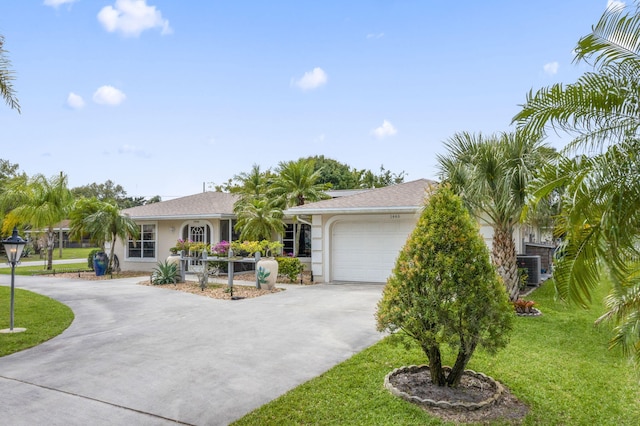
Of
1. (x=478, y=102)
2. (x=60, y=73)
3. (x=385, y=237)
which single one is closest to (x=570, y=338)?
(x=385, y=237)

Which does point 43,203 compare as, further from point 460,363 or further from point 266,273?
point 460,363

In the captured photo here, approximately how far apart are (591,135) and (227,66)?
1416cm

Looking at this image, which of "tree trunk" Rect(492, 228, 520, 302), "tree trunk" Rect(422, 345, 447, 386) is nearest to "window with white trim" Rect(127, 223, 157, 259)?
"tree trunk" Rect(492, 228, 520, 302)

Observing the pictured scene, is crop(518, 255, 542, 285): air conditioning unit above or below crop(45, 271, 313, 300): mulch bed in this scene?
above

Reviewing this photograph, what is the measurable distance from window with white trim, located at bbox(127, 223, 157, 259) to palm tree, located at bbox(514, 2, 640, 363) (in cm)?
1917

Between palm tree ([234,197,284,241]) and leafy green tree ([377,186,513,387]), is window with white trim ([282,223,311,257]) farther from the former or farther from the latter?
leafy green tree ([377,186,513,387])

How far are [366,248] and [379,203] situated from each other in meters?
1.73

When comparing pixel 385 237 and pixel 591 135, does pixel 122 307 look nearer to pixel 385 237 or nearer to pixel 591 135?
pixel 385 237

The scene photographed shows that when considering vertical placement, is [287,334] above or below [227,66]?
below

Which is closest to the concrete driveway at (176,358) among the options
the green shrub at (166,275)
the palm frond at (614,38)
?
the green shrub at (166,275)

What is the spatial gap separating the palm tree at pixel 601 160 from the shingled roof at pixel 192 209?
15.6 m

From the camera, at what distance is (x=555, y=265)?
4.24 m

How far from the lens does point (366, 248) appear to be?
15148 millimetres

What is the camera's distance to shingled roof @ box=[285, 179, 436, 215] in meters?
14.1
